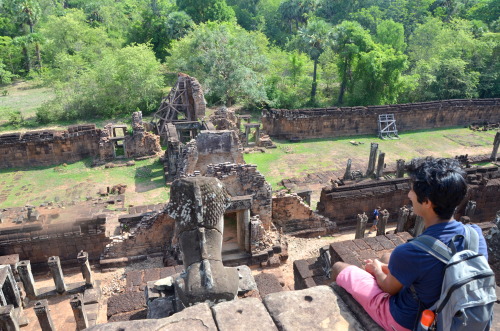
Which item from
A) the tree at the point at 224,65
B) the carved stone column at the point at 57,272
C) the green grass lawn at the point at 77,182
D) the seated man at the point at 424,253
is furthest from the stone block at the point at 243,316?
the tree at the point at 224,65

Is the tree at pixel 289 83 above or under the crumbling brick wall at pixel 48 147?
above

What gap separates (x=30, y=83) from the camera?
A: 35969mm

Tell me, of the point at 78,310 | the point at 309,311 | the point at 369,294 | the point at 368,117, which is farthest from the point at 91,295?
the point at 368,117

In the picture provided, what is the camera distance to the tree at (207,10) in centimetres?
4297

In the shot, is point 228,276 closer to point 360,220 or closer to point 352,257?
point 352,257

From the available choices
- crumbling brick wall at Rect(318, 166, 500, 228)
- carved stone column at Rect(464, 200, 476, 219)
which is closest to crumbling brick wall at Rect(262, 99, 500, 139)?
crumbling brick wall at Rect(318, 166, 500, 228)

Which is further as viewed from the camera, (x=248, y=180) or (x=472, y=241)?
(x=248, y=180)

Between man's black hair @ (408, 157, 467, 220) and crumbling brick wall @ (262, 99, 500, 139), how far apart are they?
68.0 feet

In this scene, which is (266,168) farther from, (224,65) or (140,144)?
(224,65)

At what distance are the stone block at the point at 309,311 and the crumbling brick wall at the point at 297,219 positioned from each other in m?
8.92

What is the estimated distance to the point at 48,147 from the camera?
19328 mm

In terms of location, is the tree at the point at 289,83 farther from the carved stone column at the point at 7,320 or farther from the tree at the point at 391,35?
the carved stone column at the point at 7,320

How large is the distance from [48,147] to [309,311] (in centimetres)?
1964

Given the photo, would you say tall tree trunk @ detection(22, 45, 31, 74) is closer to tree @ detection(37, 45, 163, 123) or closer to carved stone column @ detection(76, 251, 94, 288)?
tree @ detection(37, 45, 163, 123)
